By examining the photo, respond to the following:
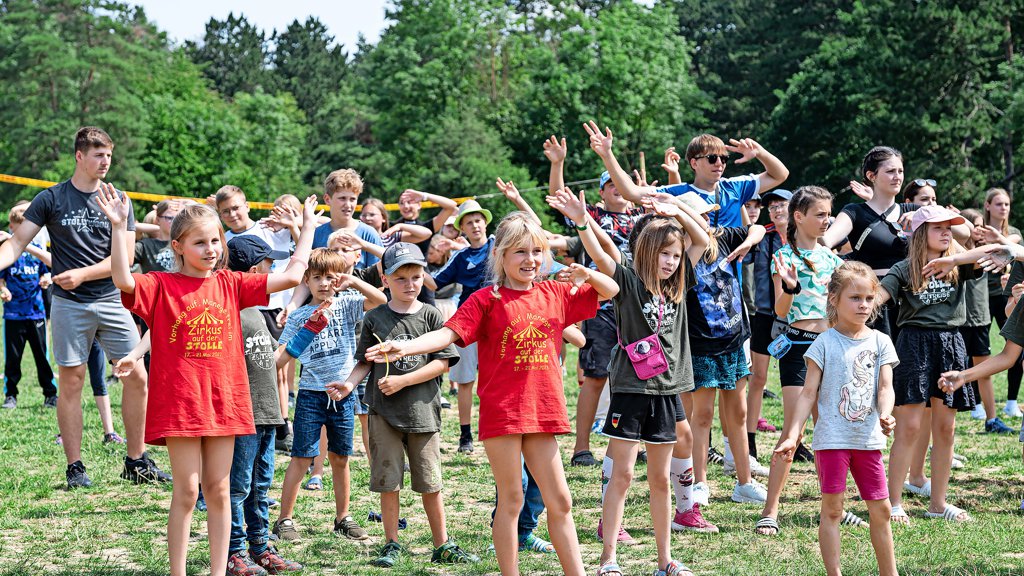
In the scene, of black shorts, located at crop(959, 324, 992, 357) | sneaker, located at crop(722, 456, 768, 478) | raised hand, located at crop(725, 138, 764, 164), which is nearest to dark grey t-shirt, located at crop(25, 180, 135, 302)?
raised hand, located at crop(725, 138, 764, 164)

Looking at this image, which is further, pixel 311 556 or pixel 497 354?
pixel 311 556

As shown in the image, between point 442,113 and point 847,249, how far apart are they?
4620 cm

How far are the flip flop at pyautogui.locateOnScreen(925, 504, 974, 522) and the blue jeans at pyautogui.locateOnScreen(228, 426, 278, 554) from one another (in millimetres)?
3971

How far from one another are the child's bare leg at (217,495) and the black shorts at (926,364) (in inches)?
157

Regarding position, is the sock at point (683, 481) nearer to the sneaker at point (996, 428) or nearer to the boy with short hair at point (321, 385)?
the boy with short hair at point (321, 385)

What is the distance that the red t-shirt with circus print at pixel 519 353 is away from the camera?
4801 mm

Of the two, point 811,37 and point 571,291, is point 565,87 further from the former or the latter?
point 571,291

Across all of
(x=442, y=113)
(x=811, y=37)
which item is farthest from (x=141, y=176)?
(x=811, y=37)

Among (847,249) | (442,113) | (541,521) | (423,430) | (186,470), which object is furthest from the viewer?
(442,113)

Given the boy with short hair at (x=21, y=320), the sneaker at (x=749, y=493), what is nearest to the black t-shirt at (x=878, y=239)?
the sneaker at (x=749, y=493)

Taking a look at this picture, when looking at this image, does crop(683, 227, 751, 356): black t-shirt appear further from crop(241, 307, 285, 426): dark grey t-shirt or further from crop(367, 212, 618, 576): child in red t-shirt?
crop(241, 307, 285, 426): dark grey t-shirt

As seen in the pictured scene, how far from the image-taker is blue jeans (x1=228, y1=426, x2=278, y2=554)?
17.6 ft

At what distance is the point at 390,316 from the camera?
18.5 ft

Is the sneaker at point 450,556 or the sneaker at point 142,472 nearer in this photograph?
the sneaker at point 450,556
